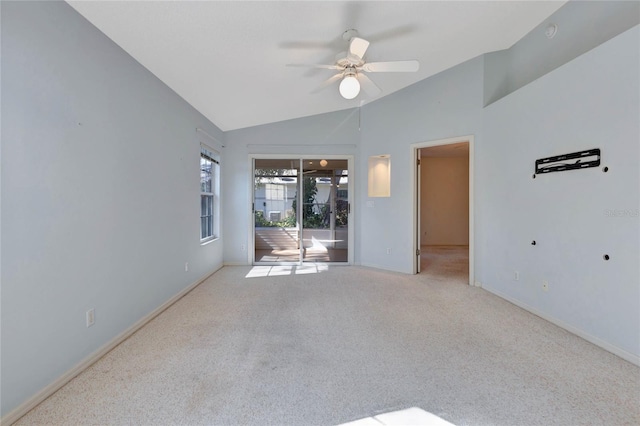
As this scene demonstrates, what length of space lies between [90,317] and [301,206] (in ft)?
12.3

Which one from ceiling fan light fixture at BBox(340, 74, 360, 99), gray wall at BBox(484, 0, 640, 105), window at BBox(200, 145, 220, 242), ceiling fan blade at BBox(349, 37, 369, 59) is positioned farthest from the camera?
window at BBox(200, 145, 220, 242)

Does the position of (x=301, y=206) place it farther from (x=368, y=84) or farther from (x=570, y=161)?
(x=570, y=161)

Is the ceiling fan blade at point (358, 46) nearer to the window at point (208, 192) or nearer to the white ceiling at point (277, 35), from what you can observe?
the white ceiling at point (277, 35)

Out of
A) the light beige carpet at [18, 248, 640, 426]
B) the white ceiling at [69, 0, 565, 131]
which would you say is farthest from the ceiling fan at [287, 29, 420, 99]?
the light beige carpet at [18, 248, 640, 426]

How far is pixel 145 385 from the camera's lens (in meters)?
1.79

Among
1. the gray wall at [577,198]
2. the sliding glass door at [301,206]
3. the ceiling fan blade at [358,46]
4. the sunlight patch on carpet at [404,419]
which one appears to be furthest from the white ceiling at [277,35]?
the sunlight patch on carpet at [404,419]

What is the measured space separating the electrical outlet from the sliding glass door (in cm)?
341

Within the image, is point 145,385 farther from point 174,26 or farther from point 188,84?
point 188,84

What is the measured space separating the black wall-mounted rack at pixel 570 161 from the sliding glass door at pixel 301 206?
307cm

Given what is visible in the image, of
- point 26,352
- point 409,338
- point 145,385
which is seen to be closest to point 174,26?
point 26,352

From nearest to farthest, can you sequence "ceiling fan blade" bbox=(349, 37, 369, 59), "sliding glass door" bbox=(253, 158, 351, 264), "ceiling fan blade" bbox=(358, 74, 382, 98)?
"ceiling fan blade" bbox=(349, 37, 369, 59) → "ceiling fan blade" bbox=(358, 74, 382, 98) → "sliding glass door" bbox=(253, 158, 351, 264)

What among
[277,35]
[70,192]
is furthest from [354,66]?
[70,192]

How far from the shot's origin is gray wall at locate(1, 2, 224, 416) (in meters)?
1.50

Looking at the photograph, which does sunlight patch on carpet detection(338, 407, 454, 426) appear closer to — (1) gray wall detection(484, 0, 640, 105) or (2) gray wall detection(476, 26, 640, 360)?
(2) gray wall detection(476, 26, 640, 360)
